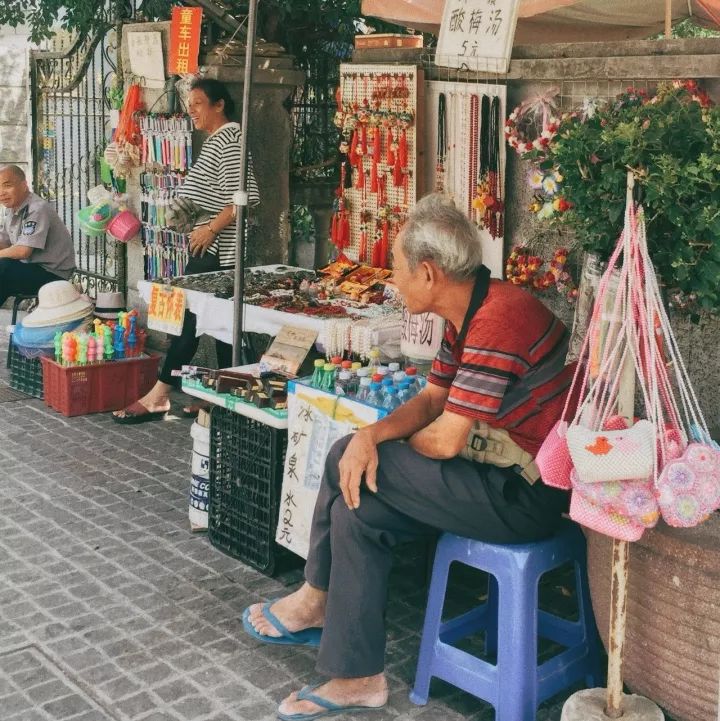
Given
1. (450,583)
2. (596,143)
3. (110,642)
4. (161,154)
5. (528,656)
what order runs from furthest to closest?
(161,154) < (450,583) < (110,642) < (528,656) < (596,143)

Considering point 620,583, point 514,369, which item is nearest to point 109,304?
point 514,369

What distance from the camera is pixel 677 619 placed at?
2.94m

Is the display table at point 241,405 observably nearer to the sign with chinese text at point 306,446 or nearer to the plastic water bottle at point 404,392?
the sign with chinese text at point 306,446

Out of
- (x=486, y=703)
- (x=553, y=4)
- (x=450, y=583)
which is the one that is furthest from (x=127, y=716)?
(x=553, y=4)

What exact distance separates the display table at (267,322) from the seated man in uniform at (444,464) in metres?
1.17

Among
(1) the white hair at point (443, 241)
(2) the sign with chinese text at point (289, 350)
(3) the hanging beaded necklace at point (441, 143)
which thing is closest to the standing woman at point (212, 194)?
(3) the hanging beaded necklace at point (441, 143)

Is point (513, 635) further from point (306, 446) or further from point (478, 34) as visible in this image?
point (478, 34)

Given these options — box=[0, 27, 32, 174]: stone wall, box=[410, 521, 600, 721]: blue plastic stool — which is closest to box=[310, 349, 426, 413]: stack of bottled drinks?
box=[410, 521, 600, 721]: blue plastic stool

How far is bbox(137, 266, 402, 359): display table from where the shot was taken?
15.0 ft

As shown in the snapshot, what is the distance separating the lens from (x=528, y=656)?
125 inches

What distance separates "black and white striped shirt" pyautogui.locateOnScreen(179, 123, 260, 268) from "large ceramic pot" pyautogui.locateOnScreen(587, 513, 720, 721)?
3673 millimetres

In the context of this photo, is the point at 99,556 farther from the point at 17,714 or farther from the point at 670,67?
the point at 670,67

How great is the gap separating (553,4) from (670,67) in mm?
815

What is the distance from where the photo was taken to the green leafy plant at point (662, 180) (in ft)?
9.02
